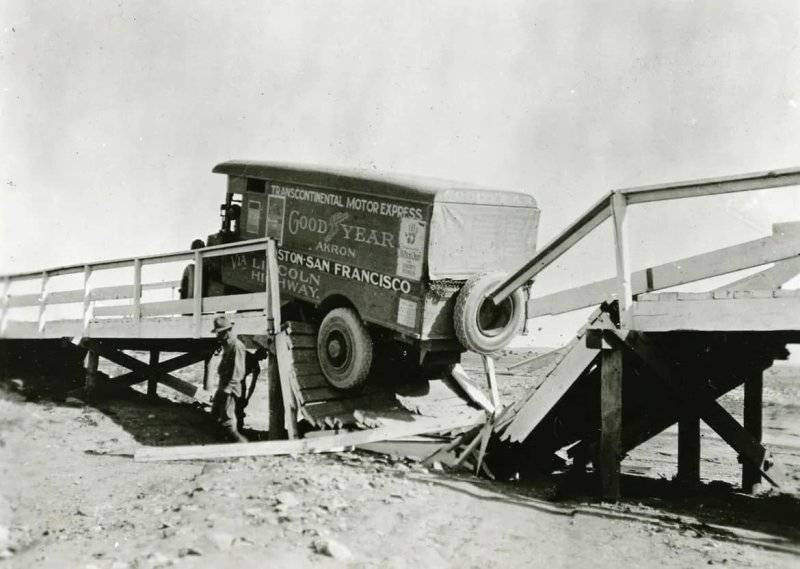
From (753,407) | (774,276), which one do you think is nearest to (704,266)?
(774,276)

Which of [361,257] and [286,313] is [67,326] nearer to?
[286,313]

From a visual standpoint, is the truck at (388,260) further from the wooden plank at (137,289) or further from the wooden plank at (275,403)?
the wooden plank at (137,289)

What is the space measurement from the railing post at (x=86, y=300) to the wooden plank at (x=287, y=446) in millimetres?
4679

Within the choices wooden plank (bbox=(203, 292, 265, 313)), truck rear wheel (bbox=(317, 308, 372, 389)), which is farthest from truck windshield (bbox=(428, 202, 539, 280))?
wooden plank (bbox=(203, 292, 265, 313))

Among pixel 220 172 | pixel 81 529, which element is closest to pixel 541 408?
pixel 81 529

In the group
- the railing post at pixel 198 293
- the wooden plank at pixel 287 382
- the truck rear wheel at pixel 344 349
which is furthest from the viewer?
the railing post at pixel 198 293

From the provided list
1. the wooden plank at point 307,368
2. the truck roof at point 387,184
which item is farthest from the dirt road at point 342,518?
the truck roof at point 387,184

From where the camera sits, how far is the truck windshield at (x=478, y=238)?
26.2 ft

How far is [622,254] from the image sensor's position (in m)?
6.20

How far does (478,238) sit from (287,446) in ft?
10.6

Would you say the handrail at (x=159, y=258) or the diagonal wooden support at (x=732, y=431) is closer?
the diagonal wooden support at (x=732, y=431)

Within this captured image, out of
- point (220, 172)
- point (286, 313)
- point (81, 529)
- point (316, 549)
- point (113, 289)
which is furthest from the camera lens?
point (113, 289)

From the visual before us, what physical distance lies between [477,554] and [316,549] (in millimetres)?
1171

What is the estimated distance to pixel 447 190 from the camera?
314 inches
